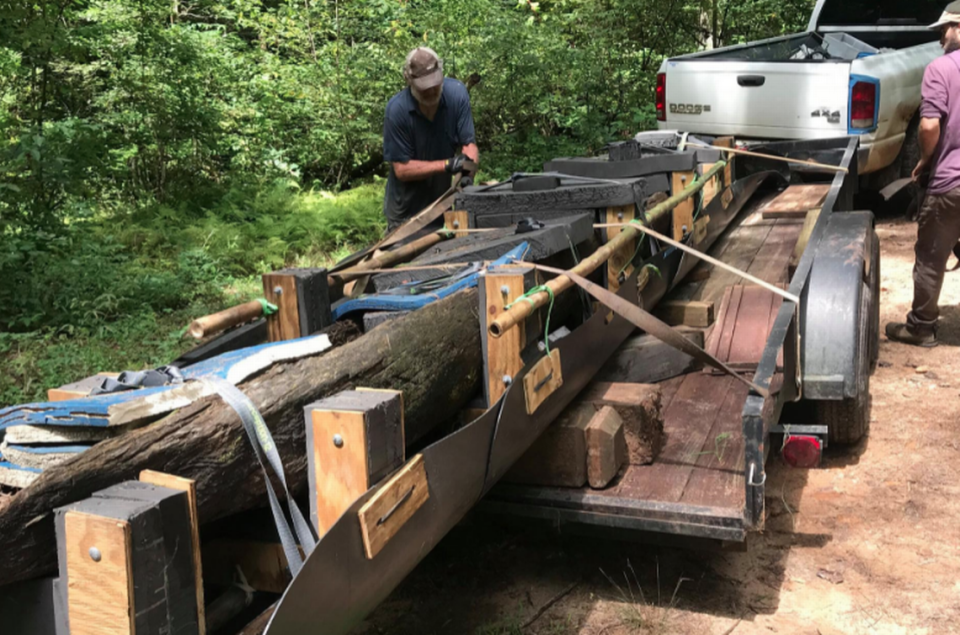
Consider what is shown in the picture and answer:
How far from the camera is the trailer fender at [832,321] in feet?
12.5

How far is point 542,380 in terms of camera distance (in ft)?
9.70

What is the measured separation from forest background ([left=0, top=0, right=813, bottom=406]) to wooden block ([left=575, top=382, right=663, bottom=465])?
3.79 meters

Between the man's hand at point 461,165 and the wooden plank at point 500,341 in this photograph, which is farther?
the man's hand at point 461,165

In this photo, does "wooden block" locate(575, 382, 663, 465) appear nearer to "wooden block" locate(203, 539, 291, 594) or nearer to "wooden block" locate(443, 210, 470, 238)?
"wooden block" locate(443, 210, 470, 238)

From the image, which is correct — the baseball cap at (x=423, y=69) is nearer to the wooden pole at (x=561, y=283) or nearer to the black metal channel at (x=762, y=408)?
the wooden pole at (x=561, y=283)

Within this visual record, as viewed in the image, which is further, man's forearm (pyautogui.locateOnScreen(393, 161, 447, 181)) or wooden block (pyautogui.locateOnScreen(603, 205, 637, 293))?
man's forearm (pyautogui.locateOnScreen(393, 161, 447, 181))

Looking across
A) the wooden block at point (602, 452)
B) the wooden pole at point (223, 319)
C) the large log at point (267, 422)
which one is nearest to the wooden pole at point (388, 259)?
the wooden pole at point (223, 319)

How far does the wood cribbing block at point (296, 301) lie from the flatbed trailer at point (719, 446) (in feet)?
3.10

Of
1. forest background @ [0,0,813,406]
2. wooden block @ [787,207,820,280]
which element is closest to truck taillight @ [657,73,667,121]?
forest background @ [0,0,813,406]

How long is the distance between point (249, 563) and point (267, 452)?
46 centimetres

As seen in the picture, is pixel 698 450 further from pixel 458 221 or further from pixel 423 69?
pixel 423 69

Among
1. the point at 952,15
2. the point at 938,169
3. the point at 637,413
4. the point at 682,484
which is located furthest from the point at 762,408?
Answer: the point at 952,15

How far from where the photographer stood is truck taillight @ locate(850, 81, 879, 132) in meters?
7.33

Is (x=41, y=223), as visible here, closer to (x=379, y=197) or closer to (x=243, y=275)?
(x=243, y=275)
